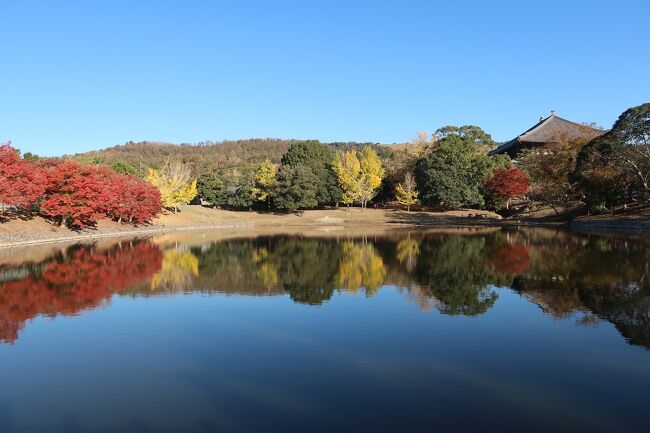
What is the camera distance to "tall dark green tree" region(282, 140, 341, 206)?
63406mm

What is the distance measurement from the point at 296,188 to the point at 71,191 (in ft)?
92.8

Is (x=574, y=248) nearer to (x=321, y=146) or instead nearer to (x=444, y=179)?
(x=444, y=179)

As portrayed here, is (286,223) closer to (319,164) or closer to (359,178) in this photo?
(359,178)

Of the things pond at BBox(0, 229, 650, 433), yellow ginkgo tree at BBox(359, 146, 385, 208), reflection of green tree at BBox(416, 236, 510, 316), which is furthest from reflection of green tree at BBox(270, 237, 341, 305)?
yellow ginkgo tree at BBox(359, 146, 385, 208)

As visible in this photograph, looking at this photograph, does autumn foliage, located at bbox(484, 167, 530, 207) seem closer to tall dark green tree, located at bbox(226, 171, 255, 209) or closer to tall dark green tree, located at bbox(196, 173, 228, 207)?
tall dark green tree, located at bbox(226, 171, 255, 209)

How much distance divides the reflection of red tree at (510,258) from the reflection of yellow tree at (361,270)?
15.4 feet

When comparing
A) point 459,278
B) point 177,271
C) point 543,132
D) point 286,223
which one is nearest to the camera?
point 459,278

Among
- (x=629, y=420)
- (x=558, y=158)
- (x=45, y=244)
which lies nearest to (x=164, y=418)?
(x=629, y=420)

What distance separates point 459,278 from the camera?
1734 centimetres

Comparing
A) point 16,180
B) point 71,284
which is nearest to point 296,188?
point 16,180

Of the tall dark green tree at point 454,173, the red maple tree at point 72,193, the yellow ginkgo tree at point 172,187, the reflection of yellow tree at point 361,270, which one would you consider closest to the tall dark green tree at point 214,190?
the yellow ginkgo tree at point 172,187

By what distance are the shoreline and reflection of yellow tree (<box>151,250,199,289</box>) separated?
12690mm

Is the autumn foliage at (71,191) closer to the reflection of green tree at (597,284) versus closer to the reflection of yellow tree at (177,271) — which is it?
the reflection of yellow tree at (177,271)

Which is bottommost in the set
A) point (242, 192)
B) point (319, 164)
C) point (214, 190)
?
point (242, 192)
